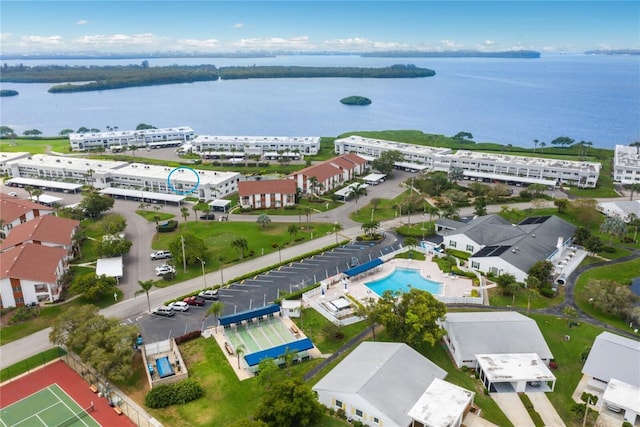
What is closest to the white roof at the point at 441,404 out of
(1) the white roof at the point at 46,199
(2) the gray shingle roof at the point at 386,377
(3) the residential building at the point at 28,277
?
(2) the gray shingle roof at the point at 386,377

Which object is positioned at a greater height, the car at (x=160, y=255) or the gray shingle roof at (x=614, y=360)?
the gray shingle roof at (x=614, y=360)

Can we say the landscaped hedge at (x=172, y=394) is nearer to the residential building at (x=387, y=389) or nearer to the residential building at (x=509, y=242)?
the residential building at (x=387, y=389)

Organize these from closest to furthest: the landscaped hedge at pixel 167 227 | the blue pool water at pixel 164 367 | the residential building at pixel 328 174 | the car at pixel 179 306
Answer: the blue pool water at pixel 164 367 < the car at pixel 179 306 < the landscaped hedge at pixel 167 227 < the residential building at pixel 328 174

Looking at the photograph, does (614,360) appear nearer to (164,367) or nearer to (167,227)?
(164,367)

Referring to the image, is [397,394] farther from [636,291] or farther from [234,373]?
[636,291]

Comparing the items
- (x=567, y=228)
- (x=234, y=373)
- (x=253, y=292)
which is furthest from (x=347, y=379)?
(x=567, y=228)
